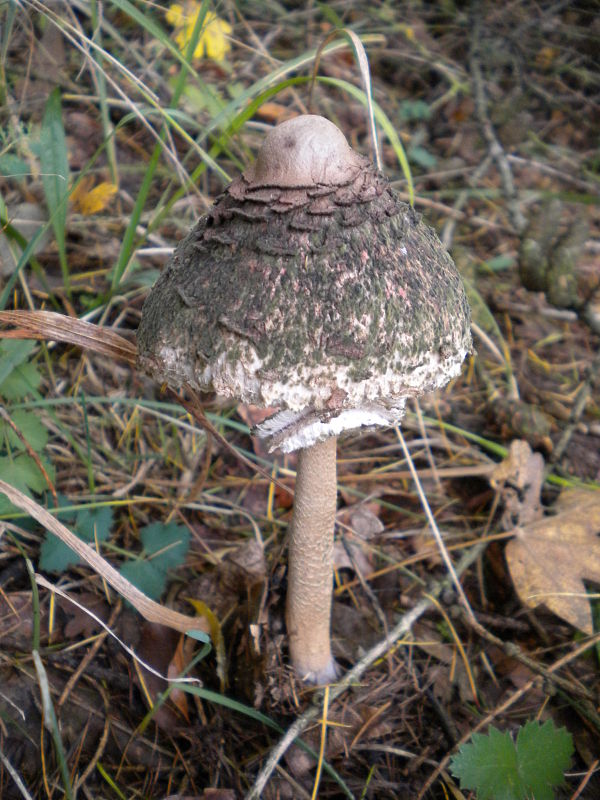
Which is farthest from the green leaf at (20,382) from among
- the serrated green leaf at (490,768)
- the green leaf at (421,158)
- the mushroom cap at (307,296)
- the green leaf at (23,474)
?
the green leaf at (421,158)

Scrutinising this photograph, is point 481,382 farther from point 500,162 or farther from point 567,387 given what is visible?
point 500,162

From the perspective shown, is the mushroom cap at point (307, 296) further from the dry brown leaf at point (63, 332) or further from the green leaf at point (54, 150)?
the green leaf at point (54, 150)

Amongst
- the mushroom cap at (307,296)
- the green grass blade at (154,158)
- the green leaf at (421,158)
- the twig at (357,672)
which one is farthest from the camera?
the green leaf at (421,158)

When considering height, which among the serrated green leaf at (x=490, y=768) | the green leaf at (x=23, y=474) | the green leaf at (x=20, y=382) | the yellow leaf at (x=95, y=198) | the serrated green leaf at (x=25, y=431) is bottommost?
the serrated green leaf at (x=490, y=768)

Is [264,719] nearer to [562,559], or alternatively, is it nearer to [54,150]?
[562,559]

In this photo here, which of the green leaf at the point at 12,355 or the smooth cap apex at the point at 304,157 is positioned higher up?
the smooth cap apex at the point at 304,157

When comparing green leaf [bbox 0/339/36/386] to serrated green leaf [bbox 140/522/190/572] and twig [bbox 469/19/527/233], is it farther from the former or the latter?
twig [bbox 469/19/527/233]

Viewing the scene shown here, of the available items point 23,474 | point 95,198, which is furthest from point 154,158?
point 23,474

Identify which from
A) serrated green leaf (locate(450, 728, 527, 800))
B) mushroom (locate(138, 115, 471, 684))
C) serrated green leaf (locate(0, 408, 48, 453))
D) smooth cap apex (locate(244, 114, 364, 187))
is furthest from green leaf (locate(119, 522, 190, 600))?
smooth cap apex (locate(244, 114, 364, 187))
